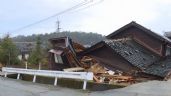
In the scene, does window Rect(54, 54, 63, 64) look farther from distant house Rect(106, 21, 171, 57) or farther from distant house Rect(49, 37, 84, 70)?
distant house Rect(106, 21, 171, 57)

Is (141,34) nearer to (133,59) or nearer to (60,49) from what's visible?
(133,59)

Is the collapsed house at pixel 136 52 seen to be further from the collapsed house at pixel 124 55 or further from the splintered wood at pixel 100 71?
the splintered wood at pixel 100 71

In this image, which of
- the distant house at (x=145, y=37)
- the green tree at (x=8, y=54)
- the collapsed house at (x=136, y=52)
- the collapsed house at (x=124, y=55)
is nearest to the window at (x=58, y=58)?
the collapsed house at (x=124, y=55)

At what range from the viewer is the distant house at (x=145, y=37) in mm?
31359

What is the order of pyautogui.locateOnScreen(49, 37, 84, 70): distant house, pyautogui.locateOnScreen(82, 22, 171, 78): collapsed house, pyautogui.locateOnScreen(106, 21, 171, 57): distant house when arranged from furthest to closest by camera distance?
pyautogui.locateOnScreen(106, 21, 171, 57): distant house
pyautogui.locateOnScreen(49, 37, 84, 70): distant house
pyautogui.locateOnScreen(82, 22, 171, 78): collapsed house

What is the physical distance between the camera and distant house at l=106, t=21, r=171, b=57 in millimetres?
31359

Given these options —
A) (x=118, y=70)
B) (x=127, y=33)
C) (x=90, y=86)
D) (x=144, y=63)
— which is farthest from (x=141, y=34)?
(x=90, y=86)

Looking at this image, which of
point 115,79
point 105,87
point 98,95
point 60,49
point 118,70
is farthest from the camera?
point 60,49

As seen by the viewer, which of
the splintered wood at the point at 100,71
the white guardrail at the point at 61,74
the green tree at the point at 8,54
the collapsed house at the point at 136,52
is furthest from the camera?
the green tree at the point at 8,54

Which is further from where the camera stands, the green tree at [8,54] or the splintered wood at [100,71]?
the green tree at [8,54]

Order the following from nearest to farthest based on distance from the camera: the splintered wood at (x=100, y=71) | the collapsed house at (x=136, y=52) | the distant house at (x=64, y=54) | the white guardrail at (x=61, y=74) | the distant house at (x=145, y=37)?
the white guardrail at (x=61, y=74) < the splintered wood at (x=100, y=71) < the collapsed house at (x=136, y=52) < the distant house at (x=64, y=54) < the distant house at (x=145, y=37)

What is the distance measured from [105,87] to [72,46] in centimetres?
1472

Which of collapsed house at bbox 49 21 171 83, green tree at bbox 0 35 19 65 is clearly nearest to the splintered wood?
collapsed house at bbox 49 21 171 83

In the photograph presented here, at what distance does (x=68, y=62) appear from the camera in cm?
2852
